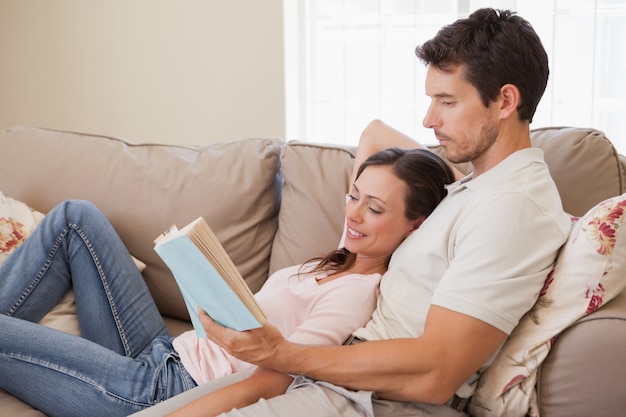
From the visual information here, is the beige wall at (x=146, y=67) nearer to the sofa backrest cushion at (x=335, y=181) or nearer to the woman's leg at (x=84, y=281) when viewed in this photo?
the sofa backrest cushion at (x=335, y=181)

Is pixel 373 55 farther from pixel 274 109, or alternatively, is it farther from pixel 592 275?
pixel 592 275

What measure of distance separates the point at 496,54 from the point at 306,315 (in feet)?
2.19

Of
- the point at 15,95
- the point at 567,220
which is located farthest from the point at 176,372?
the point at 15,95

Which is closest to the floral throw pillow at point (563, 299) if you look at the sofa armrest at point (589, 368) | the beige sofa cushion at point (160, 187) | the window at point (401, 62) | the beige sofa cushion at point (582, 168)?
the sofa armrest at point (589, 368)

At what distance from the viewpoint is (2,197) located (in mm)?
2129

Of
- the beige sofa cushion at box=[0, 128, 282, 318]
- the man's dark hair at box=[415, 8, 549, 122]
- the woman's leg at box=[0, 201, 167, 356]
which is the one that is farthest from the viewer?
the beige sofa cushion at box=[0, 128, 282, 318]

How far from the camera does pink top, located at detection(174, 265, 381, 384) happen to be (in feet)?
4.88

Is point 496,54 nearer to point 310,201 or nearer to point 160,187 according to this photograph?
point 310,201

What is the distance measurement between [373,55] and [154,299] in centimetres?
165

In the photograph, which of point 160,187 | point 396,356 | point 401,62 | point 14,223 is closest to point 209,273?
point 396,356

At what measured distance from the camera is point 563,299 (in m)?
1.37

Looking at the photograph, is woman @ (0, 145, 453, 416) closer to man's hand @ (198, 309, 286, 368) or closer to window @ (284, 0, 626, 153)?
man's hand @ (198, 309, 286, 368)

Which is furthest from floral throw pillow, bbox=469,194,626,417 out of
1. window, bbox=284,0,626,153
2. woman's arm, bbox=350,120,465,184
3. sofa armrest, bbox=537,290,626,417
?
window, bbox=284,0,626,153

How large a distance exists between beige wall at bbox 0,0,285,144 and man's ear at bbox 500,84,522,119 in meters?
1.99
